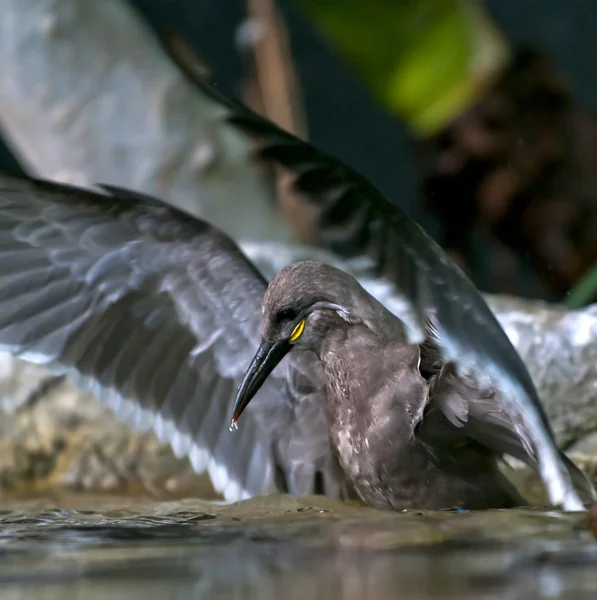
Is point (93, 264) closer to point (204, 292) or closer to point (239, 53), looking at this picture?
point (204, 292)

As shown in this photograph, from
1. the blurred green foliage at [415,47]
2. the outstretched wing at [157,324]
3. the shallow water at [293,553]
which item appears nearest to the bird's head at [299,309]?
the outstretched wing at [157,324]

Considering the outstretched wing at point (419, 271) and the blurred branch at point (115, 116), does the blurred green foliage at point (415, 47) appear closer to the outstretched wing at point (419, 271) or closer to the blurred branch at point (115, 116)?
the blurred branch at point (115, 116)

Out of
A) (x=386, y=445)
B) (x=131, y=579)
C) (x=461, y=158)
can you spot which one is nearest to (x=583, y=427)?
(x=386, y=445)

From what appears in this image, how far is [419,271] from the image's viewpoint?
2.22 metres

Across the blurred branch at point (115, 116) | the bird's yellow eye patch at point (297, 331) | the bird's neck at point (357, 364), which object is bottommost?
the bird's neck at point (357, 364)

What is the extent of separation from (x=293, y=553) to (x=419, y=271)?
27.5 inches

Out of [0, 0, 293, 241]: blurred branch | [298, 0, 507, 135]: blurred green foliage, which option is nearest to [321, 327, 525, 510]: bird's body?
[298, 0, 507, 135]: blurred green foliage

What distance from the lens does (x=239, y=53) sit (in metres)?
6.35

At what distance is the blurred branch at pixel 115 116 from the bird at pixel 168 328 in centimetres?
157

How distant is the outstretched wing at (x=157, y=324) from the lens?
2.66 m

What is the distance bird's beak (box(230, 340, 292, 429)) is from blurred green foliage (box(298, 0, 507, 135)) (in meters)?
1.87

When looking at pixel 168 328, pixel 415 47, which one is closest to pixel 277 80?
pixel 415 47

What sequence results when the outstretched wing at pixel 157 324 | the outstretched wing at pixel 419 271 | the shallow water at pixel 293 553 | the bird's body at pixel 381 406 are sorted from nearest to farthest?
the shallow water at pixel 293 553 → the outstretched wing at pixel 419 271 → the bird's body at pixel 381 406 → the outstretched wing at pixel 157 324

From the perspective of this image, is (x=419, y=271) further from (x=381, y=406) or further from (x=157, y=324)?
(x=157, y=324)
